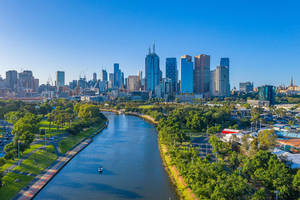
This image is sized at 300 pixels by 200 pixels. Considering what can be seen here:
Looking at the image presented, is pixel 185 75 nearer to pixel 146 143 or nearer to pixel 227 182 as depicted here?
pixel 146 143

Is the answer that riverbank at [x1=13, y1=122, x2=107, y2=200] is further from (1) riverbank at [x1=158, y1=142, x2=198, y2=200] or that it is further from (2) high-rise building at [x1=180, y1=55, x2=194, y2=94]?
(2) high-rise building at [x1=180, y1=55, x2=194, y2=94]

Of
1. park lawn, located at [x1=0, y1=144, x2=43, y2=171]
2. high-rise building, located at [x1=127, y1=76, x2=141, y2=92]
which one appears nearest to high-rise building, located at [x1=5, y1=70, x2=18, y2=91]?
high-rise building, located at [x1=127, y1=76, x2=141, y2=92]

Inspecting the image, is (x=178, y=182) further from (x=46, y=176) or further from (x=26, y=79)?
(x=26, y=79)

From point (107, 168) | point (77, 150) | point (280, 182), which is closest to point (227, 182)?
point (280, 182)

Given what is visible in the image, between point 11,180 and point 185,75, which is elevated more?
point 185,75

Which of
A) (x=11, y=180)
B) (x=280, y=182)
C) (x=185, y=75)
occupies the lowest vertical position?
(x=11, y=180)

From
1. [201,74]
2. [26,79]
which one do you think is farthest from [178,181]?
[26,79]

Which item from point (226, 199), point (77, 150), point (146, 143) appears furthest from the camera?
point (146, 143)
